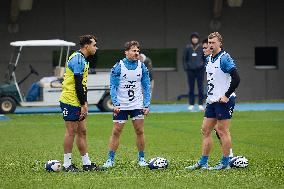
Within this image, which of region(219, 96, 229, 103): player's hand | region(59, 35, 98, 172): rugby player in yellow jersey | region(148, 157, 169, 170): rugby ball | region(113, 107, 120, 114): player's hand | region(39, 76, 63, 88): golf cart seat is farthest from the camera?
region(39, 76, 63, 88): golf cart seat

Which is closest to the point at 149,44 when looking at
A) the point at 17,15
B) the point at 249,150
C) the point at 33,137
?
the point at 17,15

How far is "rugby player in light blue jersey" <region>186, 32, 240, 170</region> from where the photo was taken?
1255 centimetres

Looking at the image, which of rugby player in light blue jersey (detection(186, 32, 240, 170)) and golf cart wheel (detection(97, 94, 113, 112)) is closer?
rugby player in light blue jersey (detection(186, 32, 240, 170))

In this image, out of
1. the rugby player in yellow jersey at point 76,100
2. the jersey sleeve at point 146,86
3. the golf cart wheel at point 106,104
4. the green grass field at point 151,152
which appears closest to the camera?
the green grass field at point 151,152

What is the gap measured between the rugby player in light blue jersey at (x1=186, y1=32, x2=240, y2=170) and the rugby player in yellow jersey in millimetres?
1609

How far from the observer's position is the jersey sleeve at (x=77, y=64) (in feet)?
41.1

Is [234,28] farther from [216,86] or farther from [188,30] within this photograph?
[216,86]

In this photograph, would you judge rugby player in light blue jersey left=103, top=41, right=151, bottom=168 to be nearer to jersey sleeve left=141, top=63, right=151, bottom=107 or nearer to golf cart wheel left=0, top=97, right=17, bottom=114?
jersey sleeve left=141, top=63, right=151, bottom=107

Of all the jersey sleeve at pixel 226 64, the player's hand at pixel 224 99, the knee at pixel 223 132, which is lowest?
the knee at pixel 223 132

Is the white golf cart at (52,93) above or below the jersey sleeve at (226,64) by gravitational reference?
below

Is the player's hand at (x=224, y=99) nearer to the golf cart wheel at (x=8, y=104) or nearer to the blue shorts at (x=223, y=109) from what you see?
the blue shorts at (x=223, y=109)

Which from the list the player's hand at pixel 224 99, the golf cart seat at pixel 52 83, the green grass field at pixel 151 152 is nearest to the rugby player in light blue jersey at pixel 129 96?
the green grass field at pixel 151 152

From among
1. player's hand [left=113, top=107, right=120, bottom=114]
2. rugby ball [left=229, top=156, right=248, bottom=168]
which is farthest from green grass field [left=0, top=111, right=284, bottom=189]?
player's hand [left=113, top=107, right=120, bottom=114]

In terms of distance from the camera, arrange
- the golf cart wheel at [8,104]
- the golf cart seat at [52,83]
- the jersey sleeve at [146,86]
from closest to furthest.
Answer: the jersey sleeve at [146,86]
the golf cart seat at [52,83]
the golf cart wheel at [8,104]
